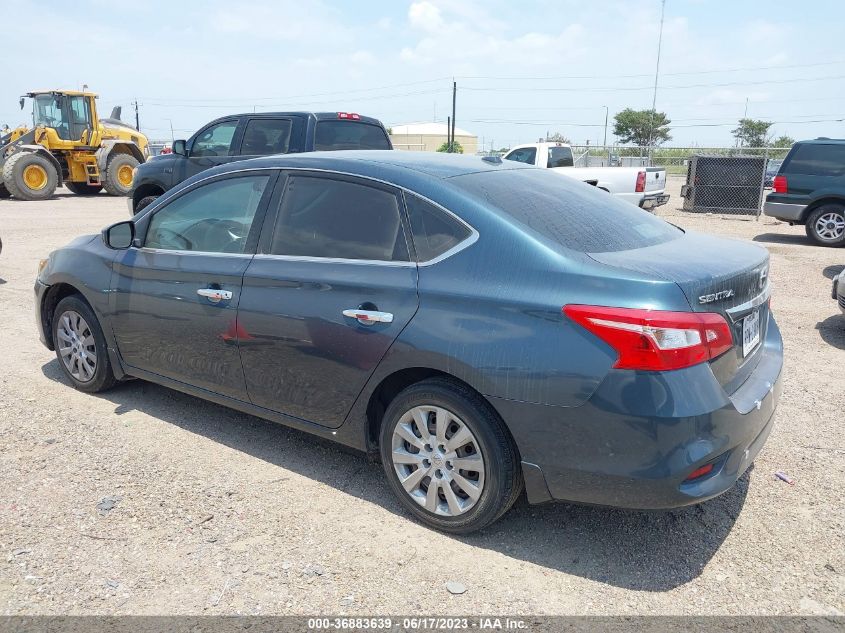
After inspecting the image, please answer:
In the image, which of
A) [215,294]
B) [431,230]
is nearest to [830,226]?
[431,230]

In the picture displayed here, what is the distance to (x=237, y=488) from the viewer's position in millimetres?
3557

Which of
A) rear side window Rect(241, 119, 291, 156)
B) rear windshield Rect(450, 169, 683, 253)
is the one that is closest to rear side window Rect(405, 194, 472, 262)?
rear windshield Rect(450, 169, 683, 253)

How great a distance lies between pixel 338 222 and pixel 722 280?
180 centimetres

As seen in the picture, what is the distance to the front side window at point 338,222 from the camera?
129 inches

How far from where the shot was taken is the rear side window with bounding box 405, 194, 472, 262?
10.1 feet

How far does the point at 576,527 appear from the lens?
10.7 ft

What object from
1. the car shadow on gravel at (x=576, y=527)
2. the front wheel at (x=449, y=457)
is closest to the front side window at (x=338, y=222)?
the front wheel at (x=449, y=457)

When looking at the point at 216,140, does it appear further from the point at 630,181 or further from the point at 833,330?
the point at 833,330

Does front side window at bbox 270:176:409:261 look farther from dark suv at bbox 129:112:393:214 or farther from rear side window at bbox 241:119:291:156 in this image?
rear side window at bbox 241:119:291:156

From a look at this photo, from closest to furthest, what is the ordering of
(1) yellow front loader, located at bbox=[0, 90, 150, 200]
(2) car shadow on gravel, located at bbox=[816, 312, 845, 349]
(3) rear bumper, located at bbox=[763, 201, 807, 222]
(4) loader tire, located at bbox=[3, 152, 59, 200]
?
(2) car shadow on gravel, located at bbox=[816, 312, 845, 349]
(3) rear bumper, located at bbox=[763, 201, 807, 222]
(4) loader tire, located at bbox=[3, 152, 59, 200]
(1) yellow front loader, located at bbox=[0, 90, 150, 200]

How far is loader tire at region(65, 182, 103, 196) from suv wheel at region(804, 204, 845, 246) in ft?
67.9

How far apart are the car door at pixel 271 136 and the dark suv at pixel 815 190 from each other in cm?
888

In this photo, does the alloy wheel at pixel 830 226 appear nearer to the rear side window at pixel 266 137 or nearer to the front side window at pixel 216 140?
the rear side window at pixel 266 137

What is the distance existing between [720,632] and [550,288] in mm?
1418
